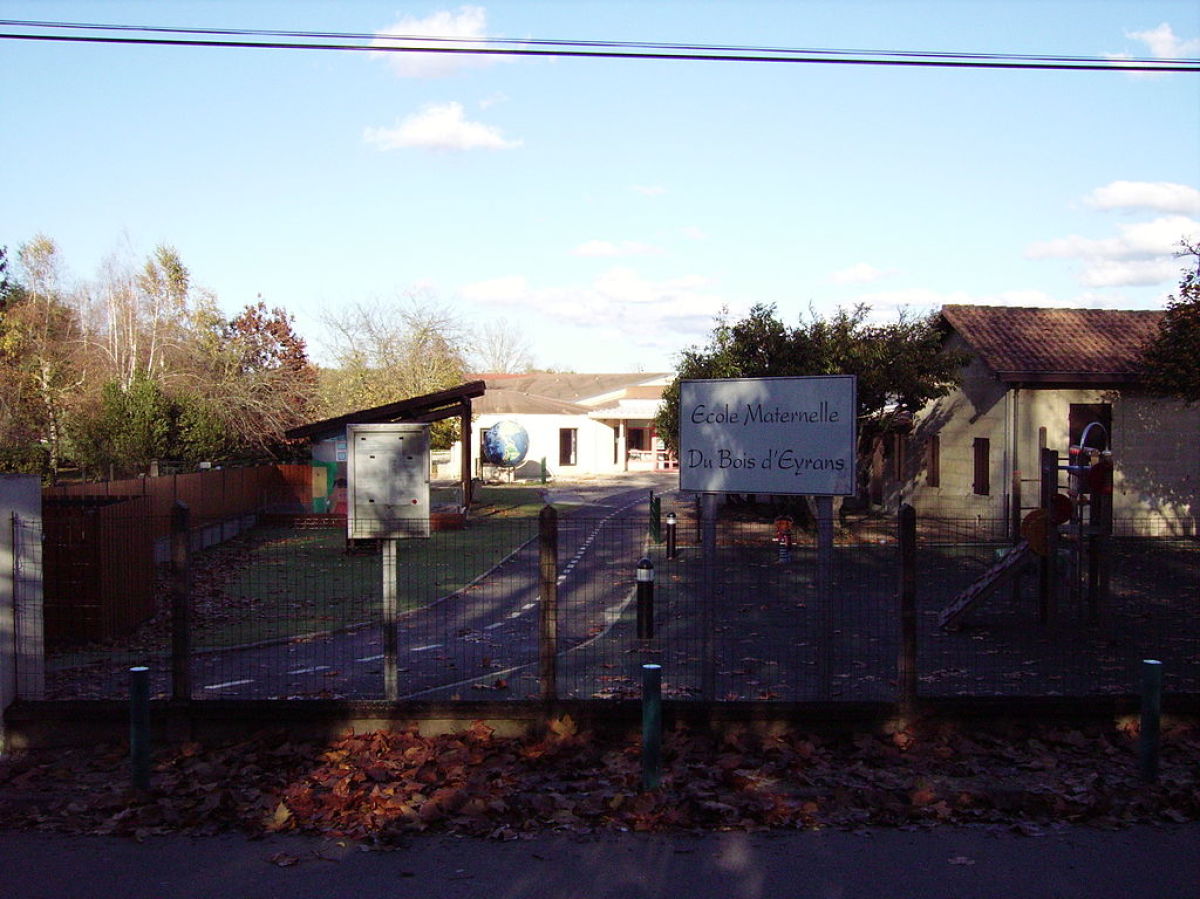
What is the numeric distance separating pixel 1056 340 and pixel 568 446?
3310 cm

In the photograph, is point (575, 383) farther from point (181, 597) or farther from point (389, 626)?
point (181, 597)

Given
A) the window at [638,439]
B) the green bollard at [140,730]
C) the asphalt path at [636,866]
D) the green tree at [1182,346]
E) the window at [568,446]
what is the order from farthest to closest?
the window at [638,439]
the window at [568,446]
the green tree at [1182,346]
the green bollard at [140,730]
the asphalt path at [636,866]

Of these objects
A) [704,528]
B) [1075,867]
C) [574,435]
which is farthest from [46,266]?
[1075,867]

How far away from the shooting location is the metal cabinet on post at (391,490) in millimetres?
8383

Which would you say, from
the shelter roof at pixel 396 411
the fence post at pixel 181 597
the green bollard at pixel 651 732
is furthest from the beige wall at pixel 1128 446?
the fence post at pixel 181 597

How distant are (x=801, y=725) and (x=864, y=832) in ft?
4.99

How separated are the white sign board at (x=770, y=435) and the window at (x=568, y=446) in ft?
159

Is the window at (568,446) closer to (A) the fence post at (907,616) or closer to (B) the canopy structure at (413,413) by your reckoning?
(B) the canopy structure at (413,413)

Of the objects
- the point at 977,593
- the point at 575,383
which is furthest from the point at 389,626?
the point at 575,383

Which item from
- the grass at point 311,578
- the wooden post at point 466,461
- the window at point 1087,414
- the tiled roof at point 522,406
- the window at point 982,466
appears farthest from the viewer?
the tiled roof at point 522,406

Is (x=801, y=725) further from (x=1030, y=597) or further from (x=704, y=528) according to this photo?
(x=1030, y=597)

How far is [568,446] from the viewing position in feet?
188

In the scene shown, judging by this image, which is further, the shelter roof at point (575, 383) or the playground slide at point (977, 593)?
the shelter roof at point (575, 383)

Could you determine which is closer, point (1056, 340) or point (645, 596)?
point (645, 596)
